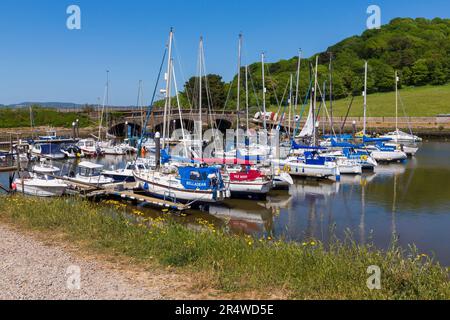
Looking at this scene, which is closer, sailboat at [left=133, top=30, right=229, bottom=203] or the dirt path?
the dirt path

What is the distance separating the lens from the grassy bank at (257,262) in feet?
36.5

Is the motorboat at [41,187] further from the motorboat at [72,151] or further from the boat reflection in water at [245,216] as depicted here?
the motorboat at [72,151]

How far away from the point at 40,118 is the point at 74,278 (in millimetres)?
95095

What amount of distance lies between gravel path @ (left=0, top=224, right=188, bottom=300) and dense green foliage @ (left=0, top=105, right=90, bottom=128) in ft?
285

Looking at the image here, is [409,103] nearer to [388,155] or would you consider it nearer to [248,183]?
[388,155]

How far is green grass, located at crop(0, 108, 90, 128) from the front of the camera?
94.4 metres

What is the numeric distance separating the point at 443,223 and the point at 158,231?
57.8ft

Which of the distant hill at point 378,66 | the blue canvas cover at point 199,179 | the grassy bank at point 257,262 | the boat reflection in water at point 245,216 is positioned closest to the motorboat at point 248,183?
the boat reflection in water at point 245,216

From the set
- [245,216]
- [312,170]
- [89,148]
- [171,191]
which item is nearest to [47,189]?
[171,191]

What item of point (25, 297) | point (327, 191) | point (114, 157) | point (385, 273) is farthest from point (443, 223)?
point (114, 157)

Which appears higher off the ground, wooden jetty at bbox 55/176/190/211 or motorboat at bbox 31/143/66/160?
motorboat at bbox 31/143/66/160

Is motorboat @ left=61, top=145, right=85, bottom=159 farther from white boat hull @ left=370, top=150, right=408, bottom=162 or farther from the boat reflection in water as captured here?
white boat hull @ left=370, top=150, right=408, bottom=162

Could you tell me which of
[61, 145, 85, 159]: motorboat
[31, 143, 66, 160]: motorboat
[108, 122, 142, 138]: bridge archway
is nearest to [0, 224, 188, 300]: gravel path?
[31, 143, 66, 160]: motorboat

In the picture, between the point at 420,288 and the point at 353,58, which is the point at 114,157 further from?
the point at 353,58
